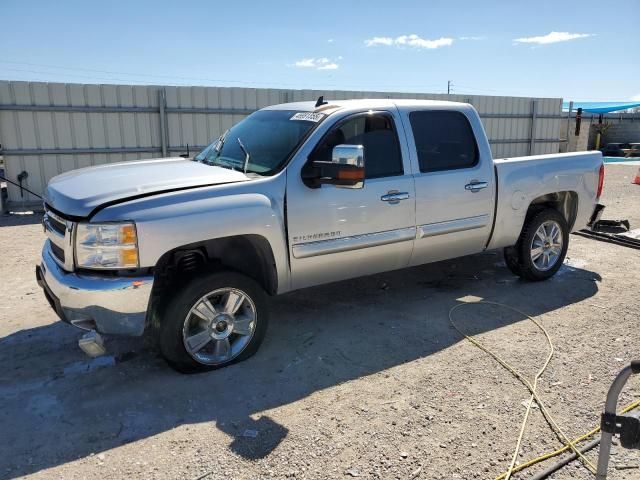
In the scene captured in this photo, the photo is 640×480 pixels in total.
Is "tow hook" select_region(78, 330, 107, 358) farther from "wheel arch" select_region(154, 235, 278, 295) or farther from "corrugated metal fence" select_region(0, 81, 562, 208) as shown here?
"corrugated metal fence" select_region(0, 81, 562, 208)

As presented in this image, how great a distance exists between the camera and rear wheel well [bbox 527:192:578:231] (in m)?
5.95

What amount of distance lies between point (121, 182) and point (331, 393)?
2.11m

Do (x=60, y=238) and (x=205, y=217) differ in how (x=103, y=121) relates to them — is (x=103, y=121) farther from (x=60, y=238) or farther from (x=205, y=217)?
(x=205, y=217)

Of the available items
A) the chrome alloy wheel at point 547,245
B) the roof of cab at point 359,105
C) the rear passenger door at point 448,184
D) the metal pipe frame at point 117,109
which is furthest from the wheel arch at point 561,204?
the metal pipe frame at point 117,109

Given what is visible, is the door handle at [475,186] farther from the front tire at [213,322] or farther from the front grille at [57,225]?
the front grille at [57,225]

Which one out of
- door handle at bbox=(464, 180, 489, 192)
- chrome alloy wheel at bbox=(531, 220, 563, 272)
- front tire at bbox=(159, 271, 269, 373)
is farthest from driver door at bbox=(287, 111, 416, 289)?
chrome alloy wheel at bbox=(531, 220, 563, 272)

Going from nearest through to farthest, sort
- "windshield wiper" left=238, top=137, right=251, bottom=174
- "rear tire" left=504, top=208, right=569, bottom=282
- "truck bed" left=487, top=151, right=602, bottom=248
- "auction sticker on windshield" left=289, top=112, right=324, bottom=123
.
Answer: "windshield wiper" left=238, top=137, right=251, bottom=174 < "auction sticker on windshield" left=289, top=112, right=324, bottom=123 < "truck bed" left=487, top=151, right=602, bottom=248 < "rear tire" left=504, top=208, right=569, bottom=282

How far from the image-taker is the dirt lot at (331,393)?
9.82 feet

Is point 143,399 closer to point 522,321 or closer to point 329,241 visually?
point 329,241

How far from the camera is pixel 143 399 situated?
3.62m

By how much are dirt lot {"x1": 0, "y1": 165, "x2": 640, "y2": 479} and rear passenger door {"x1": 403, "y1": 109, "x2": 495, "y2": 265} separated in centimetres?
66

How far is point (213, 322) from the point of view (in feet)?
12.8

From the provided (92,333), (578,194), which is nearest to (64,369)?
Answer: (92,333)

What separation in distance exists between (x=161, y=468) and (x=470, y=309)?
331cm
